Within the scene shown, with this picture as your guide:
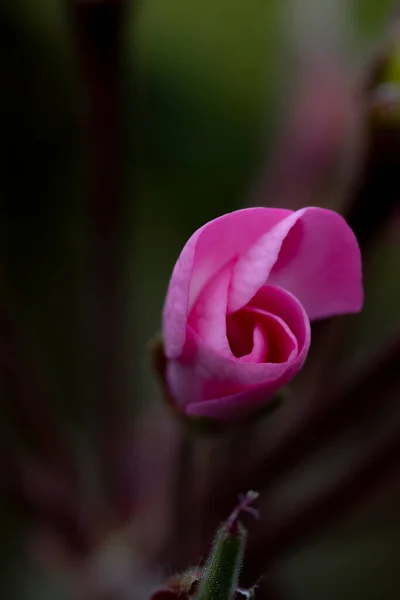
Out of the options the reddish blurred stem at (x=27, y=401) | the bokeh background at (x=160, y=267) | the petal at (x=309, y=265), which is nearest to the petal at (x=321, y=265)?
the petal at (x=309, y=265)

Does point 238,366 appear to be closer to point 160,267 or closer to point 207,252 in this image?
point 207,252

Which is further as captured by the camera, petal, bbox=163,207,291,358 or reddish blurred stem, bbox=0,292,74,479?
reddish blurred stem, bbox=0,292,74,479

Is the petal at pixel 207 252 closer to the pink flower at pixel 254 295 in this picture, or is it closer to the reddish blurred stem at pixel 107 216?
the pink flower at pixel 254 295

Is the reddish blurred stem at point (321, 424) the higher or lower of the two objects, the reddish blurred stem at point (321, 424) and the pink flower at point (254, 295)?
the lower

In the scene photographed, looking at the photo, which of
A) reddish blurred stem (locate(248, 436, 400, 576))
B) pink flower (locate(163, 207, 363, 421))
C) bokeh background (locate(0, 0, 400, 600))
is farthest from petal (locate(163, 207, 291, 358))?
reddish blurred stem (locate(248, 436, 400, 576))

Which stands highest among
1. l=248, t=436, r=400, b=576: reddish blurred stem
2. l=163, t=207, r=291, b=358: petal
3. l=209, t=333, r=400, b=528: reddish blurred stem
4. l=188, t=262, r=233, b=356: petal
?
l=163, t=207, r=291, b=358: petal

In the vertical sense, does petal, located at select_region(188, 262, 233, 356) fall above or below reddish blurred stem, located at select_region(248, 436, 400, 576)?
above

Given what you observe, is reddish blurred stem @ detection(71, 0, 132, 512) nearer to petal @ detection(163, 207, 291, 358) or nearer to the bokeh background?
the bokeh background
